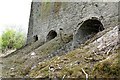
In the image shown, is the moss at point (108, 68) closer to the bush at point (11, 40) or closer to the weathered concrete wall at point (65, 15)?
the weathered concrete wall at point (65, 15)

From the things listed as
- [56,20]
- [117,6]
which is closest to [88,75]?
[117,6]

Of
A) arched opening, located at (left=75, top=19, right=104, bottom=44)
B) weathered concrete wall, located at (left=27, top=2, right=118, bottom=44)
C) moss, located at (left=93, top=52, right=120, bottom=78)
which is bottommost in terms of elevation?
moss, located at (left=93, top=52, right=120, bottom=78)

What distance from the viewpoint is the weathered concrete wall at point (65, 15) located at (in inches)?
374

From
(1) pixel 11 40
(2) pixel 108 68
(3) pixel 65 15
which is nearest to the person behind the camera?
(2) pixel 108 68

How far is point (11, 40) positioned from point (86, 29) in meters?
29.5

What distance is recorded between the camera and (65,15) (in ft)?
44.0

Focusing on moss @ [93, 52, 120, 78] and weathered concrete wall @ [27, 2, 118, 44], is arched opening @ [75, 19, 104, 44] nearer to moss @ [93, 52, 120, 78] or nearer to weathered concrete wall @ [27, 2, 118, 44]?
weathered concrete wall @ [27, 2, 118, 44]

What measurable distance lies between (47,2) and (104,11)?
8121 millimetres

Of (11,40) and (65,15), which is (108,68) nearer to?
(65,15)

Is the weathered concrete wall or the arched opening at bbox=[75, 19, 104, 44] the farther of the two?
the arched opening at bbox=[75, 19, 104, 44]

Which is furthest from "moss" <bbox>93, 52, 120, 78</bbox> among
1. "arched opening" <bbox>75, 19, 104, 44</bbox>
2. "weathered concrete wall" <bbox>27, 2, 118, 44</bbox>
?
"arched opening" <bbox>75, 19, 104, 44</bbox>

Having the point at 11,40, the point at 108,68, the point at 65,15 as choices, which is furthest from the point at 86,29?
the point at 11,40

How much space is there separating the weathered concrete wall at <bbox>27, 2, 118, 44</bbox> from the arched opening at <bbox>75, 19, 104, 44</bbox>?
176 millimetres

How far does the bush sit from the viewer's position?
36688 mm
